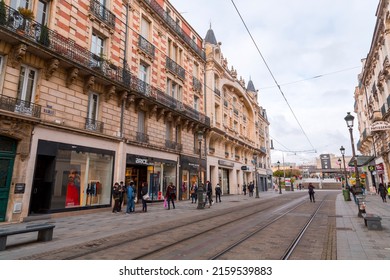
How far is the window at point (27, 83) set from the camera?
1072 centimetres

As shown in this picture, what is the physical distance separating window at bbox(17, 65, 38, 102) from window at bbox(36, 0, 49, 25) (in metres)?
2.64

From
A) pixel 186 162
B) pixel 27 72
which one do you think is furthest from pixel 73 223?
pixel 186 162

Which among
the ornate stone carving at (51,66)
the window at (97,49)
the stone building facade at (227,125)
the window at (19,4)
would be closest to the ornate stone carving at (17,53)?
the ornate stone carving at (51,66)

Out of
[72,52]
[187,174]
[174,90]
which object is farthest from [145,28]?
[187,174]

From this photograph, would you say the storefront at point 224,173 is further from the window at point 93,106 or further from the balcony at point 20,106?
the balcony at point 20,106

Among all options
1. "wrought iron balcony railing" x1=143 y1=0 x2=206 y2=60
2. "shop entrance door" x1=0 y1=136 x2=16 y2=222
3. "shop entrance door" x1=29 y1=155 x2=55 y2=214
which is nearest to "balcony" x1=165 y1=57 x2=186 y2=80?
"wrought iron balcony railing" x1=143 y1=0 x2=206 y2=60

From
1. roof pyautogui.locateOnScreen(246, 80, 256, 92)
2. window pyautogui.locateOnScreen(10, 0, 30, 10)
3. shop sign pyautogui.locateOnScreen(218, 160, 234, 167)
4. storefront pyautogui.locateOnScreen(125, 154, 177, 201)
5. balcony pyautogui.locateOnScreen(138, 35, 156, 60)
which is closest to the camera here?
window pyautogui.locateOnScreen(10, 0, 30, 10)

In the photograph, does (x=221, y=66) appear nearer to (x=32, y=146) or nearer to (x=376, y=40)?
(x=376, y=40)

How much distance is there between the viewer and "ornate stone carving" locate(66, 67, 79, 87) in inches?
488

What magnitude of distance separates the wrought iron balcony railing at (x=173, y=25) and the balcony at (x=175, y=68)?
3.21m

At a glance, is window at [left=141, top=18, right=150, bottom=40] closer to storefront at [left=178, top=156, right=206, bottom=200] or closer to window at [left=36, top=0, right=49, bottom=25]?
window at [left=36, top=0, right=49, bottom=25]

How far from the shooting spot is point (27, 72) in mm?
11070

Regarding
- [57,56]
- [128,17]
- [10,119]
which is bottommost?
[10,119]

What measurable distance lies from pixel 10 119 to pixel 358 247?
1286 centimetres
